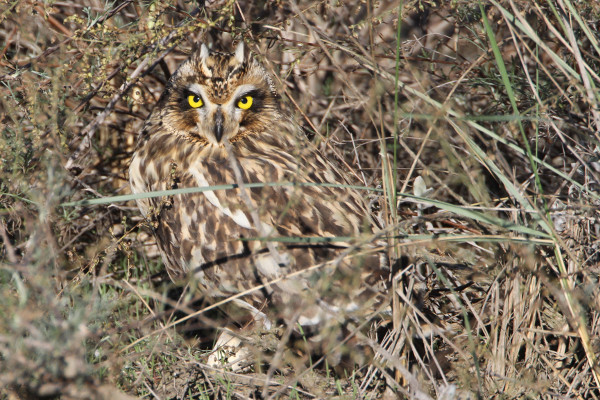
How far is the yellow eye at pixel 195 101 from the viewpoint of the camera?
2.58 m

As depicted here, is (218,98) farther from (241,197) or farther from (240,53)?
(241,197)

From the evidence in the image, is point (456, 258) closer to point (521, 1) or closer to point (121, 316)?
point (521, 1)

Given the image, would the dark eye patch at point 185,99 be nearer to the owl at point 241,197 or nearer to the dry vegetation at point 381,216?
the owl at point 241,197

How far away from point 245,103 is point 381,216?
2.48 ft

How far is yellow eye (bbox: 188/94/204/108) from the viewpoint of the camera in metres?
2.58

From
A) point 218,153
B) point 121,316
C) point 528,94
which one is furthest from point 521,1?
point 121,316

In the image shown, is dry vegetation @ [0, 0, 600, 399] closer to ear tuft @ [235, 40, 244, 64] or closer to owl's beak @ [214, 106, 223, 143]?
ear tuft @ [235, 40, 244, 64]

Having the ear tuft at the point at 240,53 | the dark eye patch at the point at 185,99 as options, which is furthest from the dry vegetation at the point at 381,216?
the dark eye patch at the point at 185,99

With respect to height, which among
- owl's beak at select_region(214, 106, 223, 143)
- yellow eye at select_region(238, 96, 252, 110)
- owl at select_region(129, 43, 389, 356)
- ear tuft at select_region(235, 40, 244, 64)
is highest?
ear tuft at select_region(235, 40, 244, 64)

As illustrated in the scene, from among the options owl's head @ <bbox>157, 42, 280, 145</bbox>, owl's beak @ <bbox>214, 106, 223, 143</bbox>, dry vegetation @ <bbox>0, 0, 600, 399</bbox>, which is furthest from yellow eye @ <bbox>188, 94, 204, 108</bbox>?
dry vegetation @ <bbox>0, 0, 600, 399</bbox>

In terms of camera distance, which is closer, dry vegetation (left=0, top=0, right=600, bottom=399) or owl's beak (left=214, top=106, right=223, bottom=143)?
dry vegetation (left=0, top=0, right=600, bottom=399)

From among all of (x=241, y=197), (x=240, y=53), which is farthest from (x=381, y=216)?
(x=240, y=53)

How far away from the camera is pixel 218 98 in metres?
2.54

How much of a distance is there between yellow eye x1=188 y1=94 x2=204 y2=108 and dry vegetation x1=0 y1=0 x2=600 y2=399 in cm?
22
